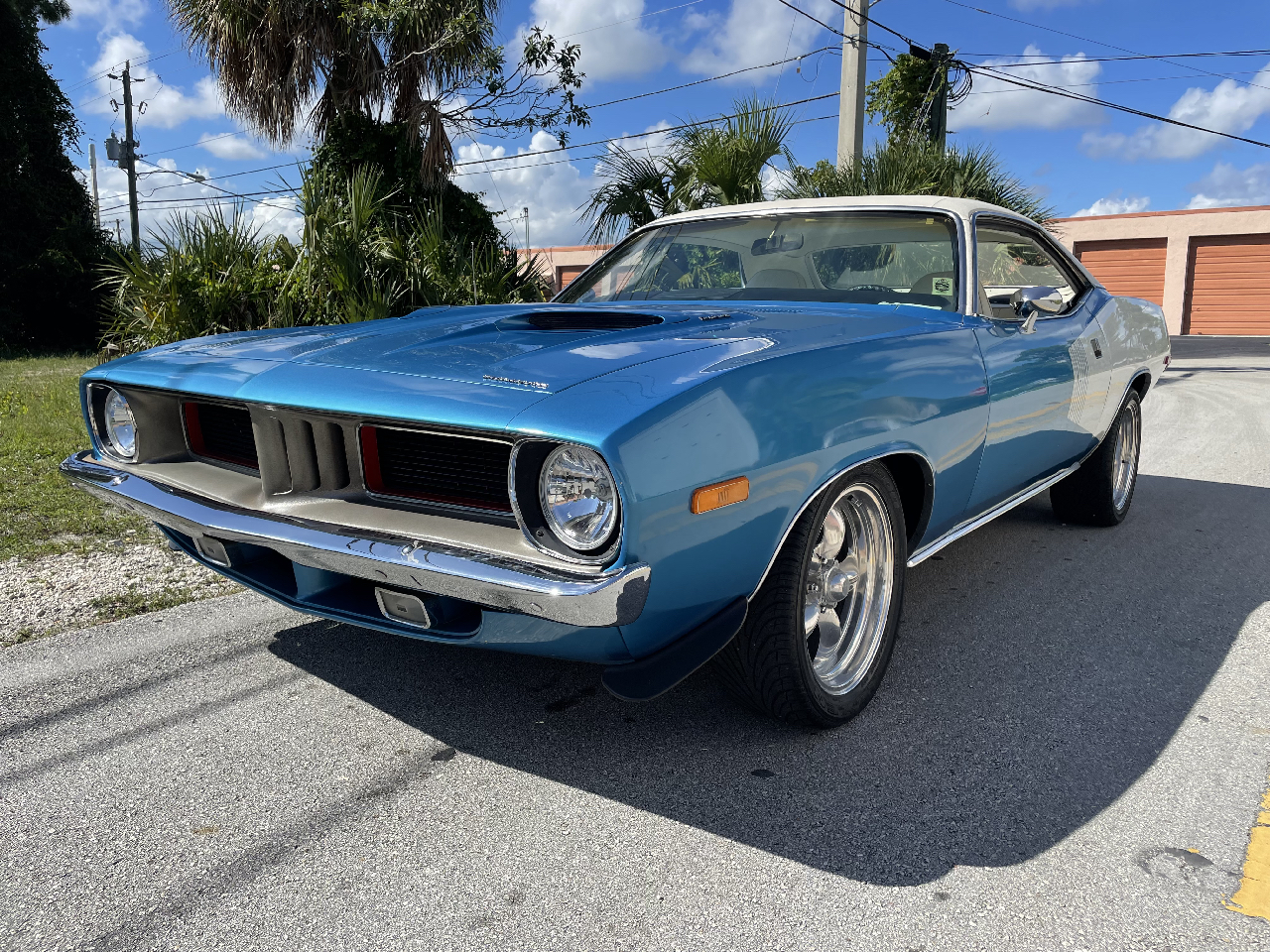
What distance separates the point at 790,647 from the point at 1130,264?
2900cm

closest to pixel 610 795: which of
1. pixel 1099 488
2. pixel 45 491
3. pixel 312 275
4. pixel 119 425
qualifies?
pixel 119 425

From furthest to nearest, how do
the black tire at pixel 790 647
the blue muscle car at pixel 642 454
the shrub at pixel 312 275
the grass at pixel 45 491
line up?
the shrub at pixel 312 275 → the grass at pixel 45 491 → the black tire at pixel 790 647 → the blue muscle car at pixel 642 454

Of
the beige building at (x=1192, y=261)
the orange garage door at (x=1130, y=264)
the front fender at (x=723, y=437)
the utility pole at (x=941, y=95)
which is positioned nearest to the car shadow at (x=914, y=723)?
the front fender at (x=723, y=437)

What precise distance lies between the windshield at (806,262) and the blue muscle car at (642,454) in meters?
0.01

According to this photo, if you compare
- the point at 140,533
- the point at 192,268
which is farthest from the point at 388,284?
the point at 140,533

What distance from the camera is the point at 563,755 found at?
2.48 meters

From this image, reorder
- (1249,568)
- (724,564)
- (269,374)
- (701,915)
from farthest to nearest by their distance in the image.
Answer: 1. (1249,568)
2. (269,374)
3. (724,564)
4. (701,915)

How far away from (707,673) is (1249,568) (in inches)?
108

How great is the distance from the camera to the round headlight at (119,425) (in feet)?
9.53

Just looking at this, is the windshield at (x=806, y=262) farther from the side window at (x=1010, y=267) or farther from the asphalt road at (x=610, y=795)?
the asphalt road at (x=610, y=795)

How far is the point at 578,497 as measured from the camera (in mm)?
1956

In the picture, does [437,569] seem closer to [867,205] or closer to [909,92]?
[867,205]

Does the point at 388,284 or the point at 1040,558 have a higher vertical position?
the point at 388,284

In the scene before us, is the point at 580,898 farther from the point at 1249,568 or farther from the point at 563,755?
the point at 1249,568
